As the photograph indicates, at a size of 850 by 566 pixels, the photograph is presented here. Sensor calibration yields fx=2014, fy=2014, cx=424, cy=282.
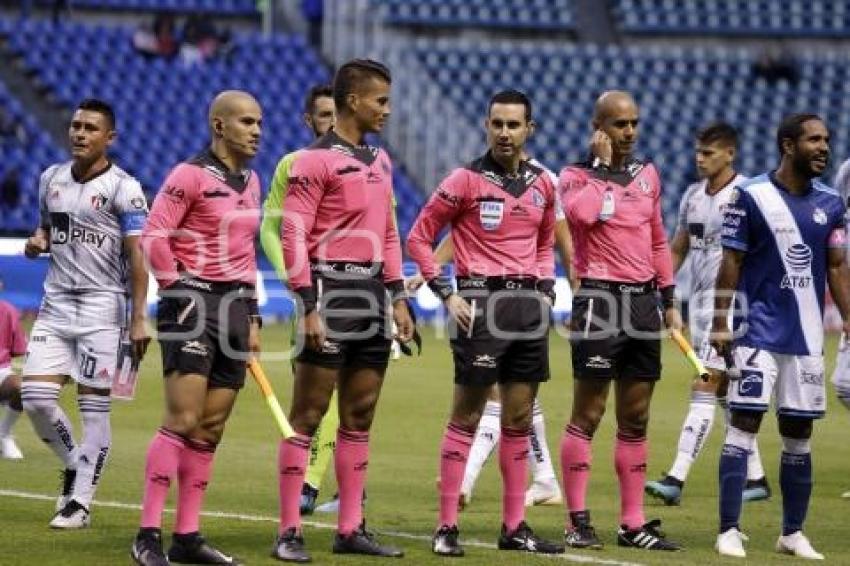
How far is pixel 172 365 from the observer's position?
9945mm

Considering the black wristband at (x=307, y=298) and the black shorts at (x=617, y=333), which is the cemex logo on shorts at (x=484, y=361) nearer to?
the black shorts at (x=617, y=333)

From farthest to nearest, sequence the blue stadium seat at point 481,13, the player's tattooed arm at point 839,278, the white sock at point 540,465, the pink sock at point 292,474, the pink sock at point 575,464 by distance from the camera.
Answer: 1. the blue stadium seat at point 481,13
2. the white sock at point 540,465
3. the pink sock at point 575,464
4. the player's tattooed arm at point 839,278
5. the pink sock at point 292,474

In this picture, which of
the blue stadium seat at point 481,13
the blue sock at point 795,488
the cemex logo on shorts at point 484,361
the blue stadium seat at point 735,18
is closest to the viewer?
the cemex logo on shorts at point 484,361

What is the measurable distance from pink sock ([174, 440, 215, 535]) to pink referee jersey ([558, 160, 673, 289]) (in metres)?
2.61

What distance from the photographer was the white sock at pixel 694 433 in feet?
44.1

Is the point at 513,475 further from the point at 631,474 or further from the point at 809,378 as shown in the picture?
the point at 809,378

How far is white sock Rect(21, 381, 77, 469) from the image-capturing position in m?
11.8

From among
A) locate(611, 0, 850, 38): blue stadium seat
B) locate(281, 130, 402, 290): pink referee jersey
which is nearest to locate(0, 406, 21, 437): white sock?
locate(281, 130, 402, 290): pink referee jersey

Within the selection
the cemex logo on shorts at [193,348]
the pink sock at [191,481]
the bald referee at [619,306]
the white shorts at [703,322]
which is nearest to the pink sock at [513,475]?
the bald referee at [619,306]

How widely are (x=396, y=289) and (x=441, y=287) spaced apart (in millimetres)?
281

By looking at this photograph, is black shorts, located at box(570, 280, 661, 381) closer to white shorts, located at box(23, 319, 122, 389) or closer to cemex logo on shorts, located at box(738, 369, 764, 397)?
cemex logo on shorts, located at box(738, 369, 764, 397)

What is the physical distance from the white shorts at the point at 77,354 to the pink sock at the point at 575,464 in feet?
8.77

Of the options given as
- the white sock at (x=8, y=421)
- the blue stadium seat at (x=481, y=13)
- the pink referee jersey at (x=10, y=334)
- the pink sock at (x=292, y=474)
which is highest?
the blue stadium seat at (x=481, y=13)

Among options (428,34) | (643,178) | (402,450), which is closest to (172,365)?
(643,178)
